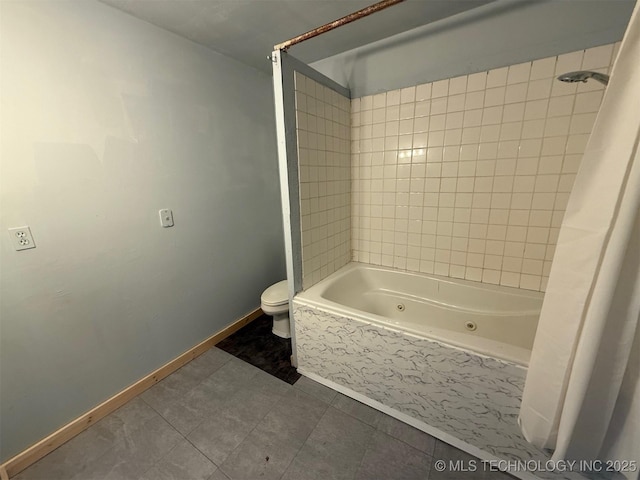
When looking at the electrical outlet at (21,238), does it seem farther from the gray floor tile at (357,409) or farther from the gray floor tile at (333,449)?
the gray floor tile at (357,409)

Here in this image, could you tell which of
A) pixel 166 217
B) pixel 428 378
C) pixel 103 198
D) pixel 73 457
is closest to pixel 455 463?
pixel 428 378

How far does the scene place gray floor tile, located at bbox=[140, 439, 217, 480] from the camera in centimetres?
112

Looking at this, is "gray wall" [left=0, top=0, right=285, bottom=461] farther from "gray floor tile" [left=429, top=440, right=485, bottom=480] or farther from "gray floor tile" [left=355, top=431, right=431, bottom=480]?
"gray floor tile" [left=429, top=440, right=485, bottom=480]

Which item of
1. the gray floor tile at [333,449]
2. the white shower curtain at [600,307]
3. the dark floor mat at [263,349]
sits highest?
the white shower curtain at [600,307]

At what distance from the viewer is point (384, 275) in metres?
2.00

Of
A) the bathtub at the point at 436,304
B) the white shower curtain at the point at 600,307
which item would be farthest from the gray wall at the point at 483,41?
the bathtub at the point at 436,304

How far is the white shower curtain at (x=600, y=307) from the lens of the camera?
65 centimetres

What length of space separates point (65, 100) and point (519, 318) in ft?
9.00

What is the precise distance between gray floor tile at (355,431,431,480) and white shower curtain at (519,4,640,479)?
51 centimetres

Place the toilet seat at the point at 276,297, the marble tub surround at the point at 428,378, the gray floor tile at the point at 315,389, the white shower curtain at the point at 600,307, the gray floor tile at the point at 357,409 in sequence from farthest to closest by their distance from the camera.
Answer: the toilet seat at the point at 276,297, the gray floor tile at the point at 315,389, the gray floor tile at the point at 357,409, the marble tub surround at the point at 428,378, the white shower curtain at the point at 600,307

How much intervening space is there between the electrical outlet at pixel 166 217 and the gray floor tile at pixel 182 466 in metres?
1.24

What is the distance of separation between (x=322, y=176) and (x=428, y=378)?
1321 mm

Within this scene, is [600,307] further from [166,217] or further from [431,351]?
[166,217]

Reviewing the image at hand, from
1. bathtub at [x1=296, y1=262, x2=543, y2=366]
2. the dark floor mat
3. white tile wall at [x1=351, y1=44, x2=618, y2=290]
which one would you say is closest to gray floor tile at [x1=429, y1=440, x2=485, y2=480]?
bathtub at [x1=296, y1=262, x2=543, y2=366]
